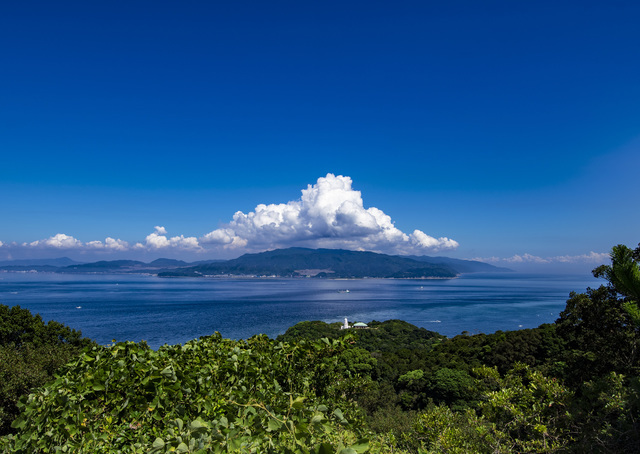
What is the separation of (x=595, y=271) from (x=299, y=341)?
1085 cm

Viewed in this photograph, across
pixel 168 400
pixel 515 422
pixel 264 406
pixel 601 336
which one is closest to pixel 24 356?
pixel 168 400

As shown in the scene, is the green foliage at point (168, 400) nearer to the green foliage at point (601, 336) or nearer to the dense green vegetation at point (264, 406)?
the dense green vegetation at point (264, 406)

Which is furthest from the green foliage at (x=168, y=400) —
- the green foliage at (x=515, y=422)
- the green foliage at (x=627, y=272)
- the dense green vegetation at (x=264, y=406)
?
the green foliage at (x=627, y=272)

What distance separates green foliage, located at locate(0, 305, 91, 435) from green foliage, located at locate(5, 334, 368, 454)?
17.8ft

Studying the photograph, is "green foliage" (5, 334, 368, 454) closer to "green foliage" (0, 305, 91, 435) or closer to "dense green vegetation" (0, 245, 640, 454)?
"dense green vegetation" (0, 245, 640, 454)

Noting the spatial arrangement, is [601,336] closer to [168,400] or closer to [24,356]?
[168,400]

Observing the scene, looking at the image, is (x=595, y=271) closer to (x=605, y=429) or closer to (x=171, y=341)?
(x=605, y=429)

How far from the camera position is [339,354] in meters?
4.52

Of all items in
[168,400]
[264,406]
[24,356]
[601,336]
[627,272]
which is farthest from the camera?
[24,356]

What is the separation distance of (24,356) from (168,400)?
564 inches

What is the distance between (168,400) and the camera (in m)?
3.26

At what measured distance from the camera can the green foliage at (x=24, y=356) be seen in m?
9.98

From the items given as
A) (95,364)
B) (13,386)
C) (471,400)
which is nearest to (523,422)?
(95,364)

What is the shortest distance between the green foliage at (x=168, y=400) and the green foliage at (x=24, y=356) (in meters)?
5.43
